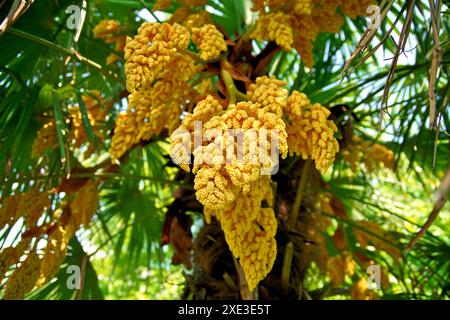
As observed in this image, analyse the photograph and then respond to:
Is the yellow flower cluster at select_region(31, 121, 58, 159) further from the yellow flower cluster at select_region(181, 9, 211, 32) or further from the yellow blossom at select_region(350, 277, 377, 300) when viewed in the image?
the yellow blossom at select_region(350, 277, 377, 300)

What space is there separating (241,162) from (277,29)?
672mm

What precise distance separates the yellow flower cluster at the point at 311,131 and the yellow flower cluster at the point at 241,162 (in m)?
0.04

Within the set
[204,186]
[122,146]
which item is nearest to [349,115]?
[122,146]

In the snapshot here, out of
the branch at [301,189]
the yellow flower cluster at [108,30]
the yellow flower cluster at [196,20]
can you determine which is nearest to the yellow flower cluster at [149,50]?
the yellow flower cluster at [196,20]

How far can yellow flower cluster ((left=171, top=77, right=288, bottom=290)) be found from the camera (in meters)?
1.18

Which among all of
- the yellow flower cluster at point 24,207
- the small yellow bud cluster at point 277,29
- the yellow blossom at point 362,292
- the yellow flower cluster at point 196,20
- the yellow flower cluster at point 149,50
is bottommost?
the yellow blossom at point 362,292

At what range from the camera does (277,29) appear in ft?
5.64

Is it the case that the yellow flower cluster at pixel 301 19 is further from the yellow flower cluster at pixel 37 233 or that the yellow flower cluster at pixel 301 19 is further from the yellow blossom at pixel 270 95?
the yellow flower cluster at pixel 37 233

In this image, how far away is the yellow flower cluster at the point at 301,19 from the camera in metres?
1.72

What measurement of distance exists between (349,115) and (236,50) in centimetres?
49

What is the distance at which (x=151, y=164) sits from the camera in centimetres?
334

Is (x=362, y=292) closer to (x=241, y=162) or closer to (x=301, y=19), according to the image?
(x=301, y=19)

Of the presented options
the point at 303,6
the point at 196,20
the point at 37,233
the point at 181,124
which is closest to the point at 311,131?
the point at 181,124
